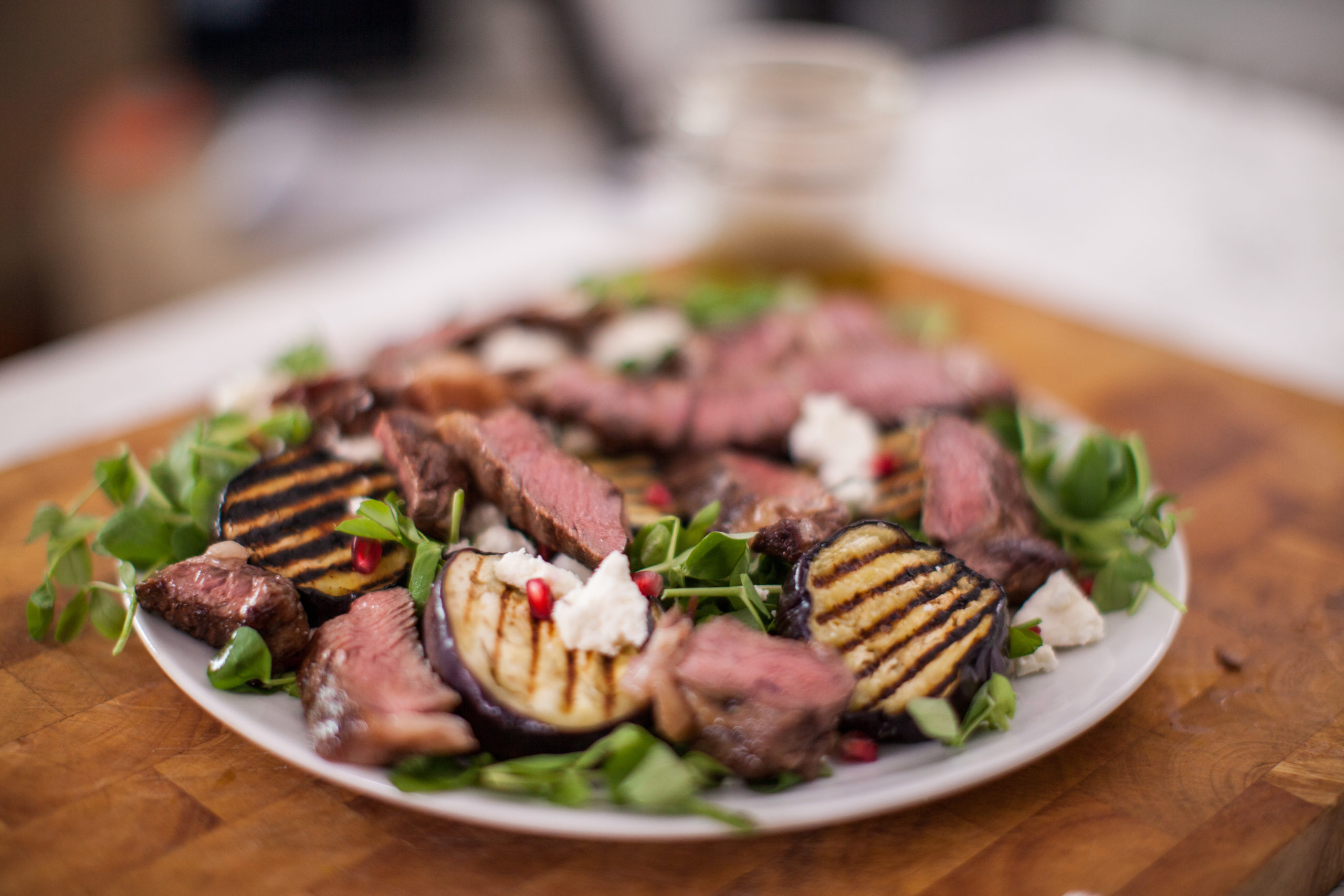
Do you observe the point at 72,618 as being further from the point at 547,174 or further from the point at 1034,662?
the point at 547,174

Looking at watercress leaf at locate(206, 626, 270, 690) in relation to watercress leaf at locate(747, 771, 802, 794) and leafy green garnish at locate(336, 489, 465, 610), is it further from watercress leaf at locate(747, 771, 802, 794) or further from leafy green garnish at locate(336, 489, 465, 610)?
watercress leaf at locate(747, 771, 802, 794)

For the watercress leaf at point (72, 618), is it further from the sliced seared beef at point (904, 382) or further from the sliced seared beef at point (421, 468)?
the sliced seared beef at point (904, 382)

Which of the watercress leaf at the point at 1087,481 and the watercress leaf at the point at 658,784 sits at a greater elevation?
the watercress leaf at the point at 658,784

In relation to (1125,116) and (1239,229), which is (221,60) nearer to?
(1125,116)

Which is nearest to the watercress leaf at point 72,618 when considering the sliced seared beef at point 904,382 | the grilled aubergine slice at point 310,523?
the grilled aubergine slice at point 310,523

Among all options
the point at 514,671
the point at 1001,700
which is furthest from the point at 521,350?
the point at 1001,700

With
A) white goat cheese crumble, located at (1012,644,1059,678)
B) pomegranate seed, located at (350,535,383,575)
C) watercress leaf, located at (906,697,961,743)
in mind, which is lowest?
white goat cheese crumble, located at (1012,644,1059,678)

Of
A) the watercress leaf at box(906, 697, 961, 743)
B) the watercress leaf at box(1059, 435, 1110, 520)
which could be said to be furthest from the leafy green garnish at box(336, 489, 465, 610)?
the watercress leaf at box(1059, 435, 1110, 520)

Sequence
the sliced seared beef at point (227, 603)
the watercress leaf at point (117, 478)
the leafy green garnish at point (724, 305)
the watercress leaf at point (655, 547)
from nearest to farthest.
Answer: the sliced seared beef at point (227, 603), the watercress leaf at point (655, 547), the watercress leaf at point (117, 478), the leafy green garnish at point (724, 305)
